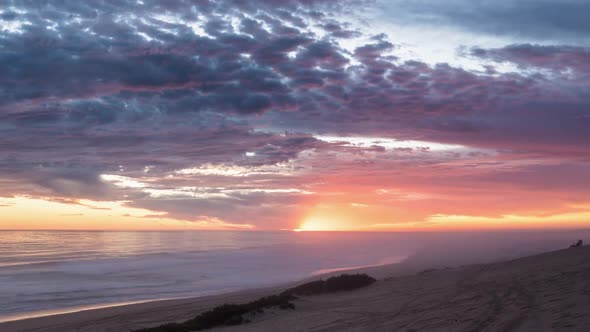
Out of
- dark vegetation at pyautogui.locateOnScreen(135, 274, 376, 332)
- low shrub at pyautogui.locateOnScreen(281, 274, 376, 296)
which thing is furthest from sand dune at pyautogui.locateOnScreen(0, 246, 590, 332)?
low shrub at pyautogui.locateOnScreen(281, 274, 376, 296)

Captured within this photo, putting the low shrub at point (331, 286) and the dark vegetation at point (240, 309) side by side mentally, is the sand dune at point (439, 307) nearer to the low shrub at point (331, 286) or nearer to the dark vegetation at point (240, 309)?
the dark vegetation at point (240, 309)

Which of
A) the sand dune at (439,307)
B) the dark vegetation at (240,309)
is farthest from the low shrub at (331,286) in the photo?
the sand dune at (439,307)

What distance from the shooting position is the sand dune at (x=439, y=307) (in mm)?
11383

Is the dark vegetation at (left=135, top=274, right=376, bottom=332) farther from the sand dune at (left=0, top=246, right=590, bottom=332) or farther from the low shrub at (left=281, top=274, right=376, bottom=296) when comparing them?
the sand dune at (left=0, top=246, right=590, bottom=332)

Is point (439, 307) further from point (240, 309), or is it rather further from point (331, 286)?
point (331, 286)

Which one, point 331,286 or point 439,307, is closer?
point 439,307

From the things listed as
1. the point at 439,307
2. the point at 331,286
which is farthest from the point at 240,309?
the point at 439,307

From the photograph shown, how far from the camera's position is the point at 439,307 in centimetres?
1395

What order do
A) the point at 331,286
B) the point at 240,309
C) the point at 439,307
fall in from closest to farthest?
the point at 439,307
the point at 240,309
the point at 331,286

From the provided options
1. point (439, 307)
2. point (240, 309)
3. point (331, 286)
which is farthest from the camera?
point (331, 286)

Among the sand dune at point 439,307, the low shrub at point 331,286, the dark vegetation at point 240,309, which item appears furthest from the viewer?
the low shrub at point 331,286

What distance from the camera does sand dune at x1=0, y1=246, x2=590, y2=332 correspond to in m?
11.4

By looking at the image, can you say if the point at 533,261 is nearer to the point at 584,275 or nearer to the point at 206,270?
the point at 584,275

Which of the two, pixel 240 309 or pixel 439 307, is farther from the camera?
pixel 240 309
